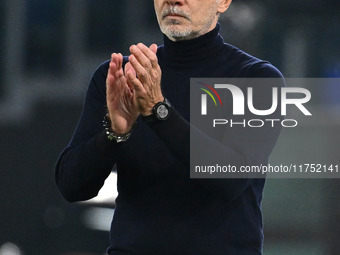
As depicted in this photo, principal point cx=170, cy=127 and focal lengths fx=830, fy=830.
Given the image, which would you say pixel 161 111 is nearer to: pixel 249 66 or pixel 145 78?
pixel 145 78

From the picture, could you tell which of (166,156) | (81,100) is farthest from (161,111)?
(81,100)

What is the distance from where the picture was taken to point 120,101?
249 cm

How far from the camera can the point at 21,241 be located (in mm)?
6582

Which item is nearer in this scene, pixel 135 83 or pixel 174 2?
pixel 135 83

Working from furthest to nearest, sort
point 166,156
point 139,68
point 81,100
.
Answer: point 81,100, point 166,156, point 139,68

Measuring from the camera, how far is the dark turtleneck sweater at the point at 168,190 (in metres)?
2.53

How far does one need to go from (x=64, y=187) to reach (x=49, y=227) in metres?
4.01

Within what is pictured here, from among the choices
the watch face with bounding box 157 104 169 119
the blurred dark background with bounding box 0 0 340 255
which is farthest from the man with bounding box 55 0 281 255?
the blurred dark background with bounding box 0 0 340 255

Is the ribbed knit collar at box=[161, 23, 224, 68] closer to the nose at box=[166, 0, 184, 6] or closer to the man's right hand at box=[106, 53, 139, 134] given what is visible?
the nose at box=[166, 0, 184, 6]

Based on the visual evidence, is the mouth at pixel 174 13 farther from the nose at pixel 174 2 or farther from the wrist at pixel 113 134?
the wrist at pixel 113 134

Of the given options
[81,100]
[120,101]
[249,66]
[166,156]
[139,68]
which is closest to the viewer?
[139,68]

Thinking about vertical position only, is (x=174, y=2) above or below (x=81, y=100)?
above

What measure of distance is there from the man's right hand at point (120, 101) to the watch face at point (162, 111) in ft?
0.34

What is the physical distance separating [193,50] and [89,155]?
0.53m
